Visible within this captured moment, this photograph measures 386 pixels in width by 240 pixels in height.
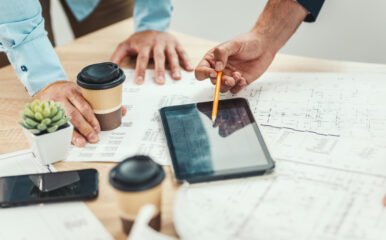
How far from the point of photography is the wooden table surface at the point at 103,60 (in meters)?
0.75

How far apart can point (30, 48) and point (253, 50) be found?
675 mm

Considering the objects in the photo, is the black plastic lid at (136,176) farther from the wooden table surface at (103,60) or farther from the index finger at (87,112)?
the index finger at (87,112)

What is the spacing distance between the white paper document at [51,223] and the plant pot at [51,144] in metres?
0.14

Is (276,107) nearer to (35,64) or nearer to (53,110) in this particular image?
(53,110)

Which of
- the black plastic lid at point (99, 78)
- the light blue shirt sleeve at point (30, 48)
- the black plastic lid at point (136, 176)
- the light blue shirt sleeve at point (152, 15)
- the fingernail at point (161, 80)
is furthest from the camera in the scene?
the light blue shirt sleeve at point (152, 15)

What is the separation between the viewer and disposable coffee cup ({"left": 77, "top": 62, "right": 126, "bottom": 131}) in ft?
2.94

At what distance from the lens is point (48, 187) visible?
0.78 metres

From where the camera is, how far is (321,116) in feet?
3.29

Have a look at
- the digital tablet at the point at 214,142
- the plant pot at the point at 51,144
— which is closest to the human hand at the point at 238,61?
the digital tablet at the point at 214,142

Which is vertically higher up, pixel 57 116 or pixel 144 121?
pixel 57 116

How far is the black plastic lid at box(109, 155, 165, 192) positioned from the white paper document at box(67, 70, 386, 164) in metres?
0.22

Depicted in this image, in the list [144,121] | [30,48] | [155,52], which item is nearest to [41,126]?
[144,121]

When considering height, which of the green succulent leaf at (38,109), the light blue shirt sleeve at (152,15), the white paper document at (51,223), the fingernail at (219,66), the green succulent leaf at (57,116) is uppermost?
the green succulent leaf at (38,109)

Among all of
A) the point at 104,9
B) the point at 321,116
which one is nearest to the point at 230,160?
the point at 321,116
